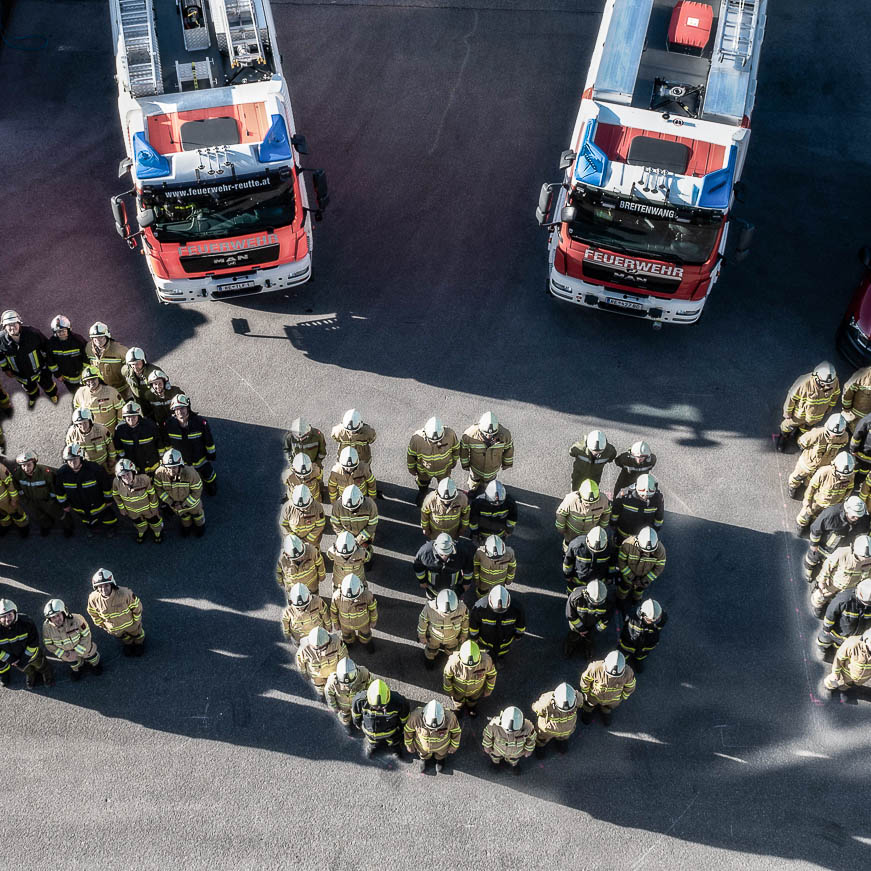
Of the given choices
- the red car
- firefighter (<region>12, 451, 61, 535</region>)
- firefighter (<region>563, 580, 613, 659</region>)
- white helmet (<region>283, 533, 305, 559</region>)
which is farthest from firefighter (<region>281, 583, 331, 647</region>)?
the red car

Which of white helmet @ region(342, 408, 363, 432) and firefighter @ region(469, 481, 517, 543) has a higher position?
white helmet @ region(342, 408, 363, 432)

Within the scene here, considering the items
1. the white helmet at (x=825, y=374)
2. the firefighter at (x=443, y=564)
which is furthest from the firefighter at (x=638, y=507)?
the white helmet at (x=825, y=374)

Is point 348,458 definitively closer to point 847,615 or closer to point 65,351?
point 65,351

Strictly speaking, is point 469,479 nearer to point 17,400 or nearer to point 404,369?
point 404,369

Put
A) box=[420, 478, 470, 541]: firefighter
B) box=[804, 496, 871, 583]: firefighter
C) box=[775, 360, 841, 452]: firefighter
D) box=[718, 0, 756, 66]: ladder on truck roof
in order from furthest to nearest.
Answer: box=[718, 0, 756, 66]: ladder on truck roof → box=[775, 360, 841, 452]: firefighter → box=[420, 478, 470, 541]: firefighter → box=[804, 496, 871, 583]: firefighter

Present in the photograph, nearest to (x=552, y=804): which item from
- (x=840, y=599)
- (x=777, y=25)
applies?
(x=840, y=599)

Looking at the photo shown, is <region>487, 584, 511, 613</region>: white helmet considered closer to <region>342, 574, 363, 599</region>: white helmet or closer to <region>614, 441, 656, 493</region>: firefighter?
<region>342, 574, 363, 599</region>: white helmet

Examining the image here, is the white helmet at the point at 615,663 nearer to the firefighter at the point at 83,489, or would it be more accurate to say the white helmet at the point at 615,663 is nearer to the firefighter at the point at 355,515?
the firefighter at the point at 355,515
